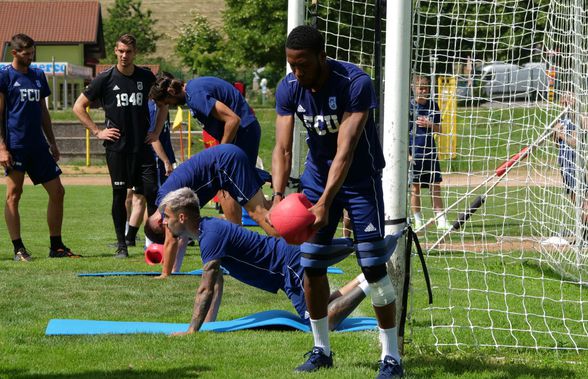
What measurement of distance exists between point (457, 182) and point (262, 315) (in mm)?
4187

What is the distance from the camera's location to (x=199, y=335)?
262 inches

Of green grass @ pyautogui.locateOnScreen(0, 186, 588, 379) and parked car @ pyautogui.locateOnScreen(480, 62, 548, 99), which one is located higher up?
parked car @ pyautogui.locateOnScreen(480, 62, 548, 99)

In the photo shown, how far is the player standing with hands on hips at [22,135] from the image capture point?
1057 centimetres

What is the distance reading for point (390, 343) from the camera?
5.61 metres

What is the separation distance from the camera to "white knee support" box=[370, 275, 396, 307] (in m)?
5.59

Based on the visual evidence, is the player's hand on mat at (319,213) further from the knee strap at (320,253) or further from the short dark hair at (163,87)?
the short dark hair at (163,87)

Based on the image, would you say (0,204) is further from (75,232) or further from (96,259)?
(96,259)

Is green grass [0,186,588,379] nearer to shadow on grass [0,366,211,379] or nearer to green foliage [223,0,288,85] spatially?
shadow on grass [0,366,211,379]

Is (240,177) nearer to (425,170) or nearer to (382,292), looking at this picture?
(425,170)

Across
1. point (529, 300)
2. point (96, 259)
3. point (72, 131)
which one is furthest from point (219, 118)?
point (72, 131)

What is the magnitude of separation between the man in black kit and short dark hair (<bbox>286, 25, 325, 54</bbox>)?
5743mm

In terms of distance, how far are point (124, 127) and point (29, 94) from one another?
1.05m

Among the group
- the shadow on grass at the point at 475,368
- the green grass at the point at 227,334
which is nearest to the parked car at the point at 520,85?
the green grass at the point at 227,334

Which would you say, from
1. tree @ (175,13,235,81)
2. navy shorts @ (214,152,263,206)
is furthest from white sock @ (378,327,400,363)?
tree @ (175,13,235,81)
